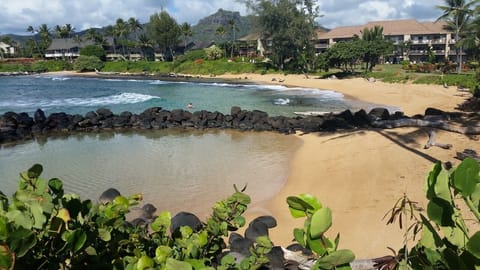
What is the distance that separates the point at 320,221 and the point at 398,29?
81154 mm

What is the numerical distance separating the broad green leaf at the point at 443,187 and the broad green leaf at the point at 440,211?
0.02m

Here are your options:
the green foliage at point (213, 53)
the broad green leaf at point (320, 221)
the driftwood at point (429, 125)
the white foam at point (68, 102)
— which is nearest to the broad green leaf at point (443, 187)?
the broad green leaf at point (320, 221)

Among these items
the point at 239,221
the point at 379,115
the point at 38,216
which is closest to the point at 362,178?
the point at 239,221

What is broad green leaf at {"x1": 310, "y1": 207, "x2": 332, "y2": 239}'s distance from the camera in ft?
4.24

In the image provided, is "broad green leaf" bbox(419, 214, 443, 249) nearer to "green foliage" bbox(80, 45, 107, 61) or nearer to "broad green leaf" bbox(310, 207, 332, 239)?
"broad green leaf" bbox(310, 207, 332, 239)

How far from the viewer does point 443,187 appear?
1159mm

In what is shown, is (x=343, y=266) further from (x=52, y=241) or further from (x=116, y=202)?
(x=116, y=202)

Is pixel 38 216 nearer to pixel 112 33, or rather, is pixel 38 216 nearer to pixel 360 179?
pixel 360 179

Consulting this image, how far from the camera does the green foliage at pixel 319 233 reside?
1.30 m

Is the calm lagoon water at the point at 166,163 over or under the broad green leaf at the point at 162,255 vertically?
under

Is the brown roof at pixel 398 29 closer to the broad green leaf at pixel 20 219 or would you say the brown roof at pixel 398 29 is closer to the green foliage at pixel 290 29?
the green foliage at pixel 290 29

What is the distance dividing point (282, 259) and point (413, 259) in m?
3.11

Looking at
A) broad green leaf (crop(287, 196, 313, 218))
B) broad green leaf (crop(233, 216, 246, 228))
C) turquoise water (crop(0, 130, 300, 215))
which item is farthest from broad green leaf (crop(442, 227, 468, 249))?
turquoise water (crop(0, 130, 300, 215))

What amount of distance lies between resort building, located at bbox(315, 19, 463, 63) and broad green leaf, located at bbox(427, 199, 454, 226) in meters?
72.1
